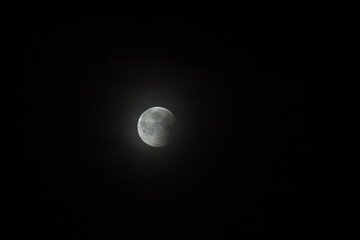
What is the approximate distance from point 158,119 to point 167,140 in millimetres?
776

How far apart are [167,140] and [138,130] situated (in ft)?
3.77

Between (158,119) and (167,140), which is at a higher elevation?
(158,119)

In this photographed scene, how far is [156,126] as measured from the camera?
6.84m

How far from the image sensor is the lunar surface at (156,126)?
6.74m

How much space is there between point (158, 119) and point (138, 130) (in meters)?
0.83

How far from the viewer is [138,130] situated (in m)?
7.12

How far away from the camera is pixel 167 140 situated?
667 cm

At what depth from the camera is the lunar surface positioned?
6735 millimetres

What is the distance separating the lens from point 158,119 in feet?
22.6

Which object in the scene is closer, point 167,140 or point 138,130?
point 167,140
